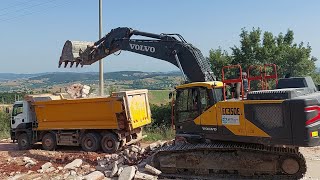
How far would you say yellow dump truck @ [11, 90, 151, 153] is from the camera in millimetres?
14688

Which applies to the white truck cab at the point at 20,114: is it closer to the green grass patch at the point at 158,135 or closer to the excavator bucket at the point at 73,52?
the excavator bucket at the point at 73,52

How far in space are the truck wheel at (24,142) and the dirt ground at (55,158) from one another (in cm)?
31

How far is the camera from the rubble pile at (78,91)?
1736 centimetres

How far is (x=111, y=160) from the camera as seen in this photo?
12375 millimetres

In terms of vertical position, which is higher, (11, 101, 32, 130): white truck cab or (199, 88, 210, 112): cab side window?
(199, 88, 210, 112): cab side window

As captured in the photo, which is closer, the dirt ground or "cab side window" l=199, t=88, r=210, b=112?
"cab side window" l=199, t=88, r=210, b=112

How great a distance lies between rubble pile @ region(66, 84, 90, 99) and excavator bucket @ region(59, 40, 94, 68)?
9.06 feet

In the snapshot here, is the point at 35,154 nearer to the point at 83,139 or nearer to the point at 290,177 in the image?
the point at 83,139

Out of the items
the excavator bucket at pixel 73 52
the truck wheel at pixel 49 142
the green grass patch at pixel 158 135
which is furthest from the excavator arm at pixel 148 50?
the green grass patch at pixel 158 135

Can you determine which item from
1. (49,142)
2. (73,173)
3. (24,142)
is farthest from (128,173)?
(24,142)

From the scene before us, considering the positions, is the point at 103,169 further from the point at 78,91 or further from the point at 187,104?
the point at 78,91

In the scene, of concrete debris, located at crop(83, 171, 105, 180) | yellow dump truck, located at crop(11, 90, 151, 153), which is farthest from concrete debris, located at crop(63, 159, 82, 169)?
yellow dump truck, located at crop(11, 90, 151, 153)

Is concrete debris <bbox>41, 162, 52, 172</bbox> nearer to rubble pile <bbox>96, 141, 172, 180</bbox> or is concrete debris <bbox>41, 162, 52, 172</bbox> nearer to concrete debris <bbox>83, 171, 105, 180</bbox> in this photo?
rubble pile <bbox>96, 141, 172, 180</bbox>

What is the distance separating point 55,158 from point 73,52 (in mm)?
→ 4088
